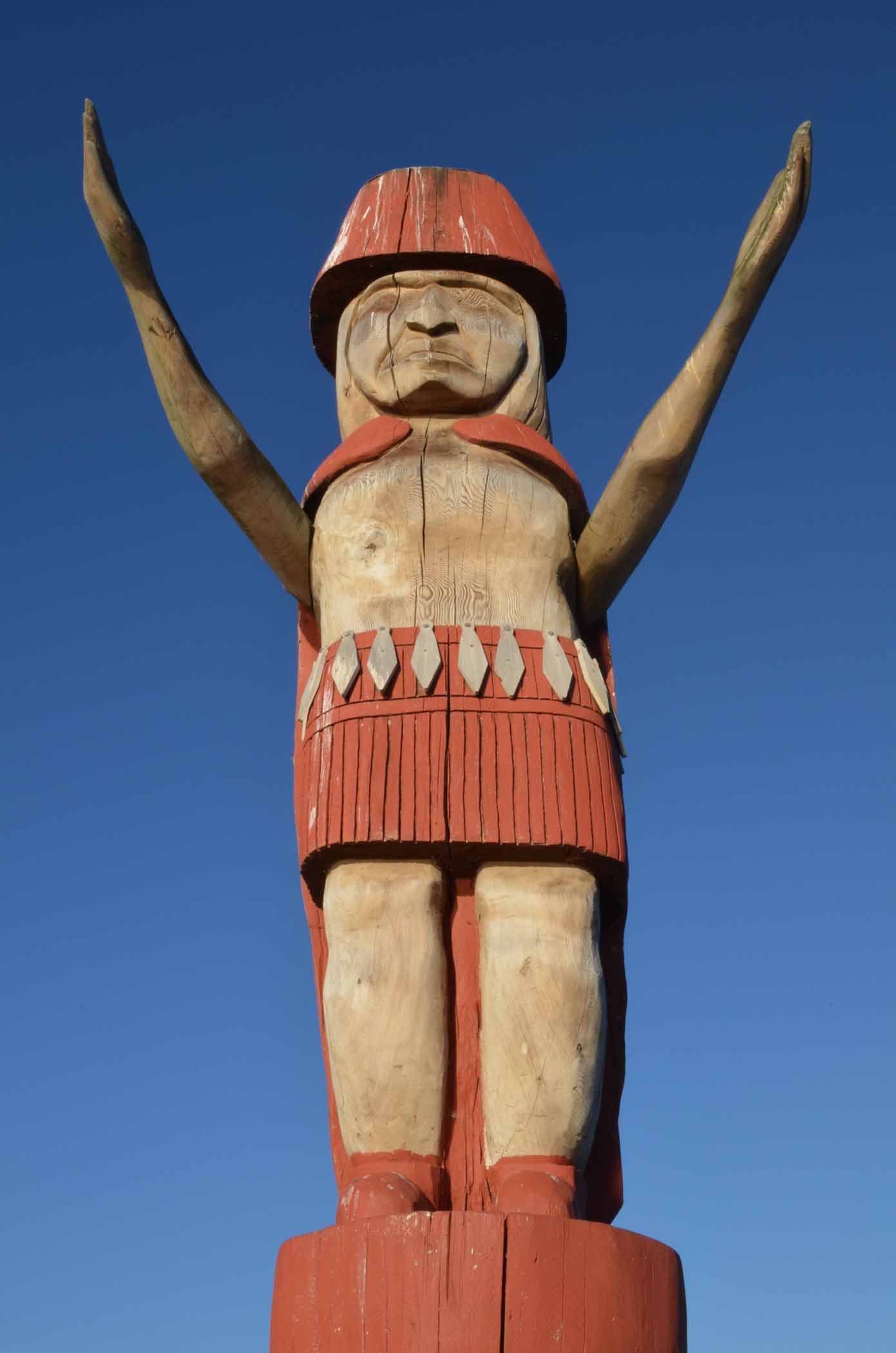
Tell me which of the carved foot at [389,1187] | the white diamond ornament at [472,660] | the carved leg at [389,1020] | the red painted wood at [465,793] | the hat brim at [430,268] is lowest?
the carved foot at [389,1187]

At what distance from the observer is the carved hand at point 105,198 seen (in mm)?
5500

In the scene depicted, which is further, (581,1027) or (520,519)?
(520,519)

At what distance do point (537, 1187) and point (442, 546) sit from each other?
6.83 ft

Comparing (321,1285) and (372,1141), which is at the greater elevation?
(372,1141)

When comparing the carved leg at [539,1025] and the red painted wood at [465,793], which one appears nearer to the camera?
the carved leg at [539,1025]

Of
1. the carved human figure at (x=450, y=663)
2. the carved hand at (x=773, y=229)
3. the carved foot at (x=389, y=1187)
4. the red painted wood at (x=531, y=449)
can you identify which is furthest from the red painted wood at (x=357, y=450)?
the carved foot at (x=389, y=1187)

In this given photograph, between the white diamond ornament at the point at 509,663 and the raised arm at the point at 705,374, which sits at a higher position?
the raised arm at the point at 705,374

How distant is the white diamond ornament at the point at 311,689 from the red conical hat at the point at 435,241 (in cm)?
159

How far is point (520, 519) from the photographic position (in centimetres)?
568

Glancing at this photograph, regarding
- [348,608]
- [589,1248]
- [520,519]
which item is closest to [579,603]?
[520,519]

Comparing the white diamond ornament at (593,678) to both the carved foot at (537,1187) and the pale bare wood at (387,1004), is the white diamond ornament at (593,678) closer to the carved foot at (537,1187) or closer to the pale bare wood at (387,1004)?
the pale bare wood at (387,1004)

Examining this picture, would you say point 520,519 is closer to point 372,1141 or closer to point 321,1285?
point 372,1141

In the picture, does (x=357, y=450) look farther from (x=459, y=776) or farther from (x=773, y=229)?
(x=773, y=229)

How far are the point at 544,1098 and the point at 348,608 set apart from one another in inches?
67.9
